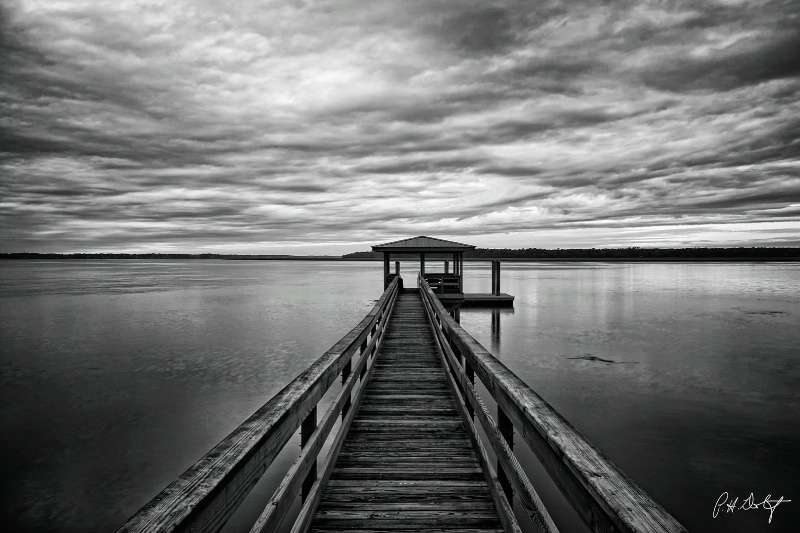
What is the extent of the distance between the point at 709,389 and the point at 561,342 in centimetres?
615

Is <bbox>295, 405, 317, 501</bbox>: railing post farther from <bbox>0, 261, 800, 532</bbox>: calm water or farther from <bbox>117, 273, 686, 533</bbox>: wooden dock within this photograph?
<bbox>0, 261, 800, 532</bbox>: calm water

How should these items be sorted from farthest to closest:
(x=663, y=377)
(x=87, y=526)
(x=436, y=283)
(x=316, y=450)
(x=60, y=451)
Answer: (x=436, y=283), (x=663, y=377), (x=60, y=451), (x=87, y=526), (x=316, y=450)

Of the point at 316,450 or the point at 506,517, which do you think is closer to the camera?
the point at 506,517

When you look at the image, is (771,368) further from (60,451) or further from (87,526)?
(60,451)

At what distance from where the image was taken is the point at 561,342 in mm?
17281

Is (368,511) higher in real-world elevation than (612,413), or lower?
higher

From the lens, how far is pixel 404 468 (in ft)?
12.4

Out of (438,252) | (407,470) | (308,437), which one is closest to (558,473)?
(308,437)

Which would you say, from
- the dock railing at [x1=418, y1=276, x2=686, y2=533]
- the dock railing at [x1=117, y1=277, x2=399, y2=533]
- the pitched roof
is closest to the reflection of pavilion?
the pitched roof

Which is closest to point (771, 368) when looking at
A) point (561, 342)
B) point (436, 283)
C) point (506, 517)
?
point (561, 342)
